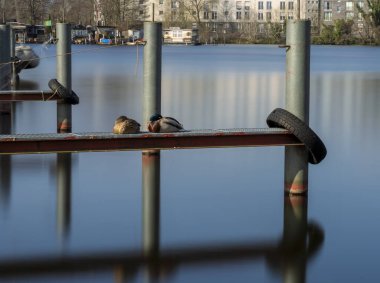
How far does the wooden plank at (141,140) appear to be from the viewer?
10.2m

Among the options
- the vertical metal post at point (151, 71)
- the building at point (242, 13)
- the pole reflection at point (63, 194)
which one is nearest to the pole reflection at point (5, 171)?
the pole reflection at point (63, 194)

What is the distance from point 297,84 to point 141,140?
1846mm

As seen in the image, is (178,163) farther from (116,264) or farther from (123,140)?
(116,264)

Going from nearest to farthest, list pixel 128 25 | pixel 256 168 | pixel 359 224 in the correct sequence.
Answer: pixel 359 224, pixel 256 168, pixel 128 25

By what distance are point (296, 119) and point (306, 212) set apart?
98 cm

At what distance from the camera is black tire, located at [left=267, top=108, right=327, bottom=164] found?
35.1 ft

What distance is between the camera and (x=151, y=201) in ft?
36.6

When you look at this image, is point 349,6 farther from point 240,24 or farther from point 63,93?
point 63,93

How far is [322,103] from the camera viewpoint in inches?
929

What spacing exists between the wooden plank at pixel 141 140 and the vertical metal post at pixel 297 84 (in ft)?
1.10

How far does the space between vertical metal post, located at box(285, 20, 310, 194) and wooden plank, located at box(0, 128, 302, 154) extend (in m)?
0.34

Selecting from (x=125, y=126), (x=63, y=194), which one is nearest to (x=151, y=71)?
(x=63, y=194)

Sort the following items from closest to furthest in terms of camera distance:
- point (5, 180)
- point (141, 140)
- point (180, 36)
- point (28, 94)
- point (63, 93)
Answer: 1. point (141, 140)
2. point (5, 180)
3. point (63, 93)
4. point (28, 94)
5. point (180, 36)

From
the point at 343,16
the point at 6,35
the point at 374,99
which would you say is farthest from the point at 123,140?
the point at 343,16
